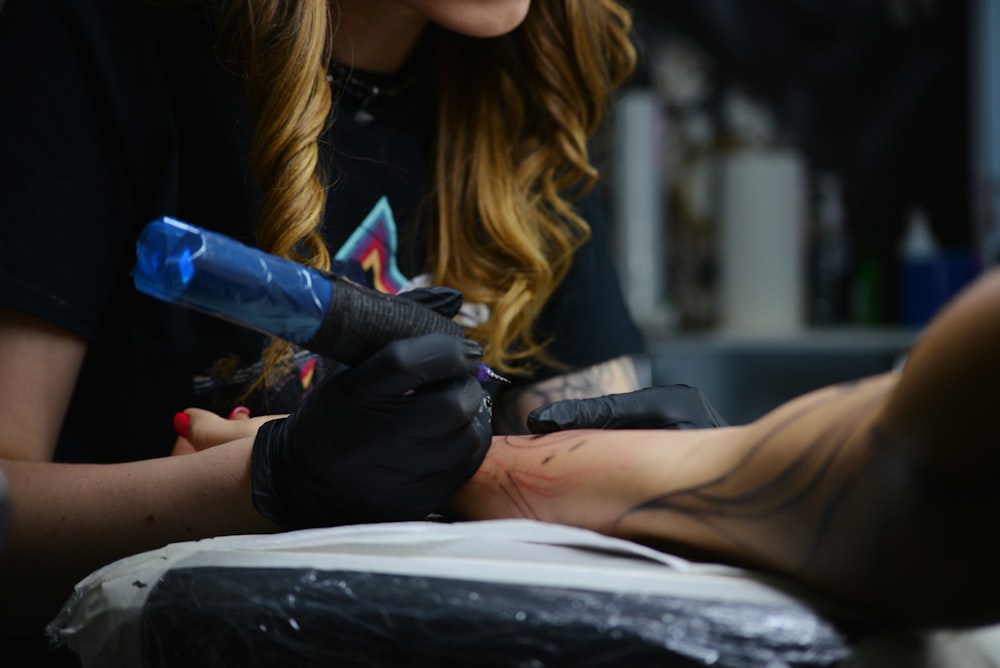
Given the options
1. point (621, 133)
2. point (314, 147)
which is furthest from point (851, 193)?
point (314, 147)

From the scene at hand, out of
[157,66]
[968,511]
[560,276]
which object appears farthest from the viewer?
[560,276]

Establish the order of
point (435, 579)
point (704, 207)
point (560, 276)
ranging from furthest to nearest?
1. point (704, 207)
2. point (560, 276)
3. point (435, 579)

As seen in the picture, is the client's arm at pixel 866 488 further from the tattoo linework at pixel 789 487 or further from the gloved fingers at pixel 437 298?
the gloved fingers at pixel 437 298

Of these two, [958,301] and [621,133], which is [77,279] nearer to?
[958,301]

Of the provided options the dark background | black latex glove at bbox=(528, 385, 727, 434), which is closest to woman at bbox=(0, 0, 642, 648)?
black latex glove at bbox=(528, 385, 727, 434)

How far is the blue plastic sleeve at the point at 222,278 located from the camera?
25.1 inches

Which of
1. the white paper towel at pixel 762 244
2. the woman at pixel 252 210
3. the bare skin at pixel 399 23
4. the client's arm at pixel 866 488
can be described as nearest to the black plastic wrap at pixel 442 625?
the client's arm at pixel 866 488

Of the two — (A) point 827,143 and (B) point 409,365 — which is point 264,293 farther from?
(A) point 827,143

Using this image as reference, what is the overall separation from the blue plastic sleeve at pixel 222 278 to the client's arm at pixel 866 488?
0.29 m

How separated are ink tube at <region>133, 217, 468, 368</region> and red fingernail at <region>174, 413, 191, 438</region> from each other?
1.24 ft

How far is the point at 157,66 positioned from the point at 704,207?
1726mm

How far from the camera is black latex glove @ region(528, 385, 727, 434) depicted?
2.96 feet

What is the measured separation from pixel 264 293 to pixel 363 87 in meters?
0.67

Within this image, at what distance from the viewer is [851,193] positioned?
263 cm
